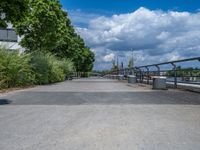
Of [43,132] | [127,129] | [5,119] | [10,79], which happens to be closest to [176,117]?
[127,129]

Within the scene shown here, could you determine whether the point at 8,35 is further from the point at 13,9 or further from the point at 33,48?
the point at 13,9

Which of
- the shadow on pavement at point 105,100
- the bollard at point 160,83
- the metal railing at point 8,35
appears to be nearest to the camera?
the shadow on pavement at point 105,100

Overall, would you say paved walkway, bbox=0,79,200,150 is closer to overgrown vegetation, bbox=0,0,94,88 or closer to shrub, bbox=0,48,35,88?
overgrown vegetation, bbox=0,0,94,88

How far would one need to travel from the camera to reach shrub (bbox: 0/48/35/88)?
16969 mm

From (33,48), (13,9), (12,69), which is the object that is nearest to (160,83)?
(13,9)

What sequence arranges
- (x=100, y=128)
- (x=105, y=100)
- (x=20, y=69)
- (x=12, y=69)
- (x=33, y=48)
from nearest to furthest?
1. (x=100, y=128)
2. (x=105, y=100)
3. (x=12, y=69)
4. (x=20, y=69)
5. (x=33, y=48)

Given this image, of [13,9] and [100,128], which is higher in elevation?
[13,9]

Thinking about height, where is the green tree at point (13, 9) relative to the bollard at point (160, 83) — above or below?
above

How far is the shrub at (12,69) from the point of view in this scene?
17.0 metres

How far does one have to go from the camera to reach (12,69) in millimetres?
17578

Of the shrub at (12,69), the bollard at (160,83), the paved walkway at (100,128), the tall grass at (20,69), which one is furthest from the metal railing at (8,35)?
the paved walkway at (100,128)

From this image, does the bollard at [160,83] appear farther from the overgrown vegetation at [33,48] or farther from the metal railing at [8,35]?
the metal railing at [8,35]

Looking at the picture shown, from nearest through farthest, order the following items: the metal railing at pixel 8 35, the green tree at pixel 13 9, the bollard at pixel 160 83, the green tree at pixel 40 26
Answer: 1. the green tree at pixel 13 9
2. the bollard at pixel 160 83
3. the green tree at pixel 40 26
4. the metal railing at pixel 8 35

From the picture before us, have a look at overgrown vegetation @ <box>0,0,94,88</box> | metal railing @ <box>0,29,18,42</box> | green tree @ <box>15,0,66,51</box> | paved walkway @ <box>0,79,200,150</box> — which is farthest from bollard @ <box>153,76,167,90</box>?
metal railing @ <box>0,29,18,42</box>
